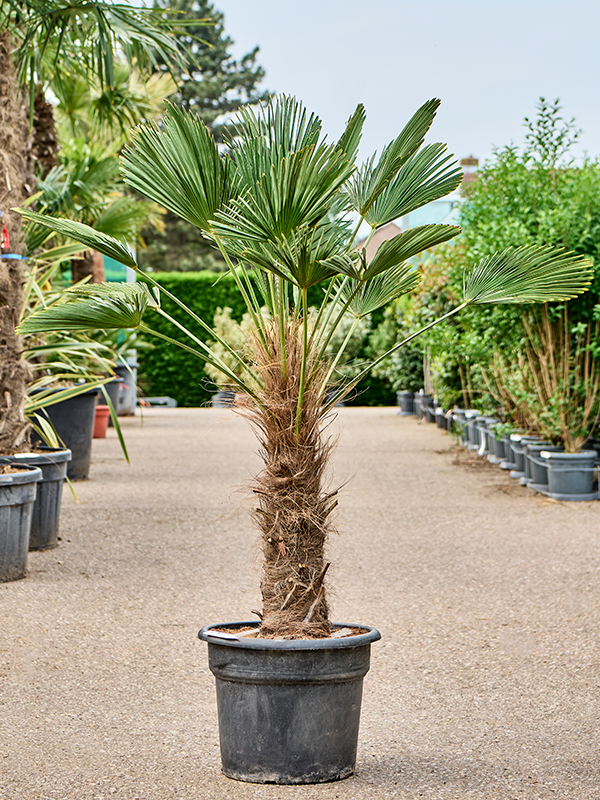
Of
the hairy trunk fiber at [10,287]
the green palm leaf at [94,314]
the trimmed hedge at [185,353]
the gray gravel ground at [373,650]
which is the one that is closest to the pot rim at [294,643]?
the gray gravel ground at [373,650]

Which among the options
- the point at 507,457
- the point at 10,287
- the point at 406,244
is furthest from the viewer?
the point at 507,457

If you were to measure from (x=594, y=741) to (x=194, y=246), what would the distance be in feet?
96.8

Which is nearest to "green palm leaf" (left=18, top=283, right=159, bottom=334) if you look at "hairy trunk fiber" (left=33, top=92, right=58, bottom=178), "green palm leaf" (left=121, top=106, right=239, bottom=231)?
"green palm leaf" (left=121, top=106, right=239, bottom=231)

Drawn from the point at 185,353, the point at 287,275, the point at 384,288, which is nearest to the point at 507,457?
the point at 384,288

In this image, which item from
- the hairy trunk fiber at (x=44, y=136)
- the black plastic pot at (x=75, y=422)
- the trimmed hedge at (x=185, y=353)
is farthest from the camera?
the trimmed hedge at (x=185, y=353)

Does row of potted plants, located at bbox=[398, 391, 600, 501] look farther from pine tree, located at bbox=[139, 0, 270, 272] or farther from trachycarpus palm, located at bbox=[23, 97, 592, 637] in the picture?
pine tree, located at bbox=[139, 0, 270, 272]

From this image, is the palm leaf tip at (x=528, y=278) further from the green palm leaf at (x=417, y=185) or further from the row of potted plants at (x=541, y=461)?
the row of potted plants at (x=541, y=461)

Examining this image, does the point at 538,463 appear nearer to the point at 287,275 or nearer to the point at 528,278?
the point at 528,278

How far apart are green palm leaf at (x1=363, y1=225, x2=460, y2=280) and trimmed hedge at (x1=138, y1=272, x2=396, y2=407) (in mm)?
17429

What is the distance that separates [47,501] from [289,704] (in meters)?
3.67

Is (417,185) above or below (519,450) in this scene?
above

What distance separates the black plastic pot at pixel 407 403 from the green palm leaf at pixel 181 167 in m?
15.7

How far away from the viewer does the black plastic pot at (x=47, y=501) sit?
5801 millimetres

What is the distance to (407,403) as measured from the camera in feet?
60.4
